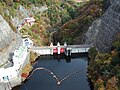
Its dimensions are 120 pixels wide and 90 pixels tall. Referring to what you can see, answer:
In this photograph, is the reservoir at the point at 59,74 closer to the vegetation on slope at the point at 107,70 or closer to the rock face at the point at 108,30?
the vegetation on slope at the point at 107,70

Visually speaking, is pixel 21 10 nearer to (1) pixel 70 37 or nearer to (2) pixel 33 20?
(2) pixel 33 20

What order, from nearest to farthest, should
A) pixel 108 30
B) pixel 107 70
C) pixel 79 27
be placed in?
pixel 107 70
pixel 108 30
pixel 79 27

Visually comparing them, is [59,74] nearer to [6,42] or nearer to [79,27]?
[6,42]

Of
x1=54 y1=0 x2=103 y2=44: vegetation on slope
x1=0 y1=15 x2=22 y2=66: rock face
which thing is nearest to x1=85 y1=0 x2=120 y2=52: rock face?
x1=54 y1=0 x2=103 y2=44: vegetation on slope

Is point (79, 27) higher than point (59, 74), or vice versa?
point (79, 27)

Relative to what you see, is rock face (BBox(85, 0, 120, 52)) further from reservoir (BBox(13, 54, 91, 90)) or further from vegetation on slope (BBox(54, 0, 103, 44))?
vegetation on slope (BBox(54, 0, 103, 44))

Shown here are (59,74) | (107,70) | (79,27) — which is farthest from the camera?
(79,27)

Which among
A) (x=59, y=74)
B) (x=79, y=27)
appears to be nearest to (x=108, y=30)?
(x=59, y=74)

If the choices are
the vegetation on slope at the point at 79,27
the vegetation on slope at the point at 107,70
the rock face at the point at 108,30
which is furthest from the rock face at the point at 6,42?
the vegetation on slope at the point at 79,27
